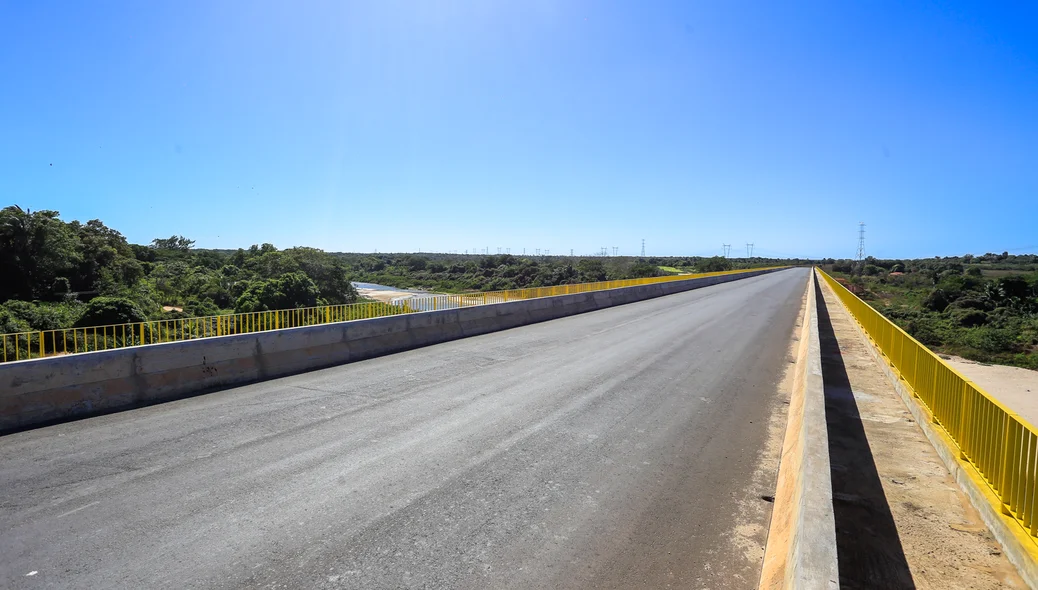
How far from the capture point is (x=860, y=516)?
180 inches

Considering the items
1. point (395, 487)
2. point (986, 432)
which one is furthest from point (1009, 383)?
point (395, 487)

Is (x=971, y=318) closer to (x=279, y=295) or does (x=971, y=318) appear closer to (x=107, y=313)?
(x=279, y=295)

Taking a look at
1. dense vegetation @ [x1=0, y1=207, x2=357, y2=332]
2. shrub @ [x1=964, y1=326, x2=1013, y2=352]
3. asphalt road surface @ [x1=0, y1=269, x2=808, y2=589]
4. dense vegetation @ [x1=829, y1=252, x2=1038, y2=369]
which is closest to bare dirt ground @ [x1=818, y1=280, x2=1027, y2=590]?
asphalt road surface @ [x1=0, y1=269, x2=808, y2=589]

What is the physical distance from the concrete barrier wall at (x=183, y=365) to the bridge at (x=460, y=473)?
3 cm

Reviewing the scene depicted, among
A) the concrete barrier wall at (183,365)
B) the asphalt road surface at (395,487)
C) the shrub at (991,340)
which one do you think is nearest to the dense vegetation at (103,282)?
the concrete barrier wall at (183,365)

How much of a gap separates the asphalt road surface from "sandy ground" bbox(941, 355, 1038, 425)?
21.6 m

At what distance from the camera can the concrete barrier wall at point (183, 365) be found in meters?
6.51

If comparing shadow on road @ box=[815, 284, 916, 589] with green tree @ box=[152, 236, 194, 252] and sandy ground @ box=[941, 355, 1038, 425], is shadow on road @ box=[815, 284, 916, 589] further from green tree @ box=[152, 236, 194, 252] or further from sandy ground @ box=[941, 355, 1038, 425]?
green tree @ box=[152, 236, 194, 252]

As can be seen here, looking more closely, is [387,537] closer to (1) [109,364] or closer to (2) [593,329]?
(1) [109,364]

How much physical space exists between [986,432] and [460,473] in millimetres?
4748

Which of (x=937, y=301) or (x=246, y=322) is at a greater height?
(x=246, y=322)

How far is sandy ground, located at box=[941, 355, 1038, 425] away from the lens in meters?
22.5

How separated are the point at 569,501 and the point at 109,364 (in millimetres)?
6536

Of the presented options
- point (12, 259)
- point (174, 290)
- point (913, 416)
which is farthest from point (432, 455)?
point (174, 290)
